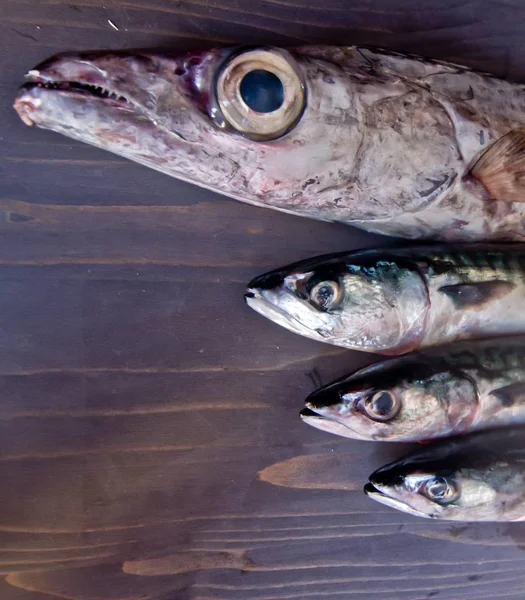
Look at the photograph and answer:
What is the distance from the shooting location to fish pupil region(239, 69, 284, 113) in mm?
1384

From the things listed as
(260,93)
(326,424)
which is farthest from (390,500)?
(260,93)

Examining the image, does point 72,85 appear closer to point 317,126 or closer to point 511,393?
point 317,126

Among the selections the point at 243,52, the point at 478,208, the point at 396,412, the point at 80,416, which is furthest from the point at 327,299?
the point at 80,416

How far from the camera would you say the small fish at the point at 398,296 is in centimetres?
166

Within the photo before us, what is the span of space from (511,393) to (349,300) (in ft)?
2.08

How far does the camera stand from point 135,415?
181 centimetres

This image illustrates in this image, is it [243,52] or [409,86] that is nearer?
[243,52]

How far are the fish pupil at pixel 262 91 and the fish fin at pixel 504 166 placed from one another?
678mm

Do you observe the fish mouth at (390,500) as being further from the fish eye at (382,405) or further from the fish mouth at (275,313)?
the fish mouth at (275,313)

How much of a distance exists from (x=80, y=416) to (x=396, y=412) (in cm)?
102

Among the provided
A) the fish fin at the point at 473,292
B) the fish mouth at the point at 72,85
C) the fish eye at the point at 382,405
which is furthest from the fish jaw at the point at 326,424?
the fish mouth at the point at 72,85

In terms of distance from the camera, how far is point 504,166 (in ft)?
5.44

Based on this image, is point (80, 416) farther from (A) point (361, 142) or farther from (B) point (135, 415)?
(A) point (361, 142)

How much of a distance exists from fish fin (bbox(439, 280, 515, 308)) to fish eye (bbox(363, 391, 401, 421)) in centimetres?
37
